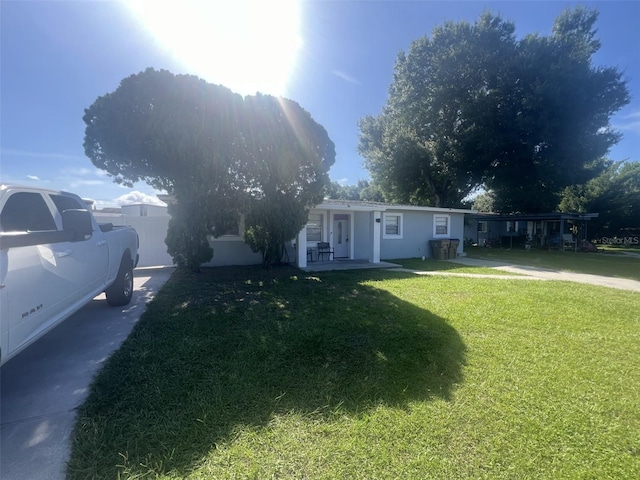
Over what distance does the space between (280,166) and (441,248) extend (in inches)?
379

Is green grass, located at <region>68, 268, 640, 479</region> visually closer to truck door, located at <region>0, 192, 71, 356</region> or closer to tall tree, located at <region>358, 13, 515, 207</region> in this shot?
truck door, located at <region>0, 192, 71, 356</region>

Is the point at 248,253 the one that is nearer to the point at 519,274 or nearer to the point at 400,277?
the point at 400,277

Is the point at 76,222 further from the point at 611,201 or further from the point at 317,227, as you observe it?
the point at 611,201

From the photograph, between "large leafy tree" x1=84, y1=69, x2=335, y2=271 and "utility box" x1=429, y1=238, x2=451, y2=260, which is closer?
"large leafy tree" x1=84, y1=69, x2=335, y2=271

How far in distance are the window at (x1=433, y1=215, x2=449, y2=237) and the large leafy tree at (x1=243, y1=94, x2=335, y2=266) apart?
813 cm

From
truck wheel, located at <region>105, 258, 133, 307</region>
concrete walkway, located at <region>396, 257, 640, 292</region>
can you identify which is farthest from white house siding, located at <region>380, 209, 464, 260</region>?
truck wheel, located at <region>105, 258, 133, 307</region>

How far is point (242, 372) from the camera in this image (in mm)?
3252

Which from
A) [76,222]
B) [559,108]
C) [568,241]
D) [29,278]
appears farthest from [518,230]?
[29,278]

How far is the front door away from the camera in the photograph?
12984mm

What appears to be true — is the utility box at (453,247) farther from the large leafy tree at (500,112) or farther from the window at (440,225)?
the large leafy tree at (500,112)

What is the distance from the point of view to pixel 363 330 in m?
4.55

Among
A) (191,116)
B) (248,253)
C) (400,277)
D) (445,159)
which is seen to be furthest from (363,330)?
(445,159)

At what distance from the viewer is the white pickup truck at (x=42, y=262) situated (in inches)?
86.2

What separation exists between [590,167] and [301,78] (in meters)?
21.2
